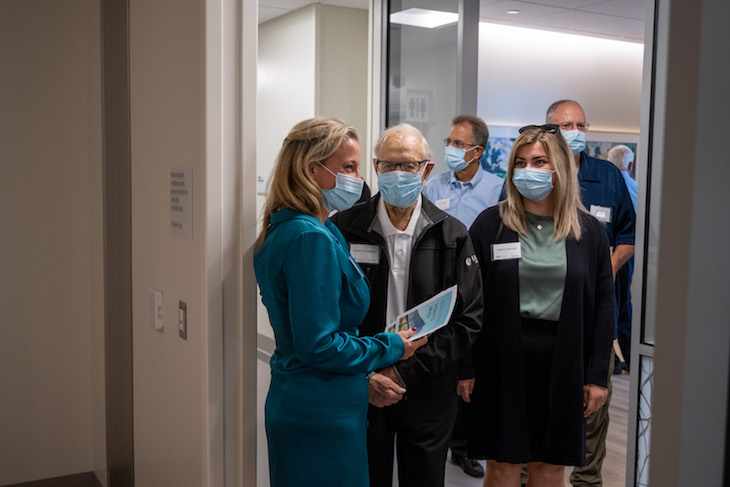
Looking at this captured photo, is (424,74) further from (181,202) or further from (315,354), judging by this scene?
(315,354)

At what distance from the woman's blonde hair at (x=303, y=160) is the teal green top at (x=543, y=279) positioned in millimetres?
841

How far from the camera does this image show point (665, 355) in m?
0.71

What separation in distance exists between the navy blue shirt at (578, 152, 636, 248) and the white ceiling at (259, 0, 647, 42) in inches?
110

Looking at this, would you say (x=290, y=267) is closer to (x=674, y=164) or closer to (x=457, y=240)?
(x=457, y=240)

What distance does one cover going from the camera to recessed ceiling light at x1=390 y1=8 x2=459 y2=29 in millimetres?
4309

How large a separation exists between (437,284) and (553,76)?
20.2 ft

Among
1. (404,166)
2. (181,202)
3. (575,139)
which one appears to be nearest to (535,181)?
(404,166)

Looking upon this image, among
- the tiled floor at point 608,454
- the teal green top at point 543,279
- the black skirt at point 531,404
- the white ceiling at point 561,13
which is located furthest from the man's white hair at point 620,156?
the black skirt at point 531,404

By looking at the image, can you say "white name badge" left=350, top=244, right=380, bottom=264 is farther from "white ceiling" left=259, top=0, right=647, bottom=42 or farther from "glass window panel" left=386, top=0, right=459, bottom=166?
"white ceiling" left=259, top=0, right=647, bottom=42

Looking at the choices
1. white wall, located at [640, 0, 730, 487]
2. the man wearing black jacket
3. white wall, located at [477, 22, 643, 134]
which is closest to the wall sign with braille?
the man wearing black jacket

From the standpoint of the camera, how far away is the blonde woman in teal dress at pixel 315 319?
175 centimetres

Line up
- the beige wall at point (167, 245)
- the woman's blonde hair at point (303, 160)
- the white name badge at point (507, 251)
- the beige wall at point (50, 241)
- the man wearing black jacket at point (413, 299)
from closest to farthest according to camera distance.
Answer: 1. the woman's blonde hair at point (303, 160)
2. the beige wall at point (167, 245)
3. the man wearing black jacket at point (413, 299)
4. the white name badge at point (507, 251)
5. the beige wall at point (50, 241)

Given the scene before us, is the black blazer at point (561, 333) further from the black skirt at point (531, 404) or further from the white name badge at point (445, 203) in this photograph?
the white name badge at point (445, 203)

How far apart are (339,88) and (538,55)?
273cm
